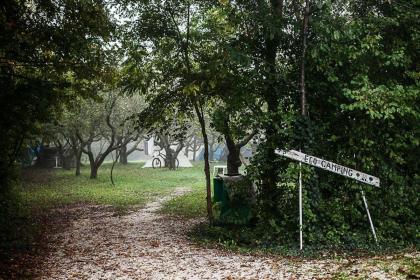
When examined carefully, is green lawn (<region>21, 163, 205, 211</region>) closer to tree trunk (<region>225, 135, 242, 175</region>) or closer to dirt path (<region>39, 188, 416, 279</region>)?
tree trunk (<region>225, 135, 242, 175</region>)

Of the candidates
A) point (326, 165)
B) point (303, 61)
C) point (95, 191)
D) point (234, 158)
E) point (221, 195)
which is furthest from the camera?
point (95, 191)

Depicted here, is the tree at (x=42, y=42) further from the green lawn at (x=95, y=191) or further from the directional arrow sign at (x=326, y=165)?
the green lawn at (x=95, y=191)

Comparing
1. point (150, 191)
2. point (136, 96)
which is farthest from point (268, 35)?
point (136, 96)

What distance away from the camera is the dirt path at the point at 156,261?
251 inches

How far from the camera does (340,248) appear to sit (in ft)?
25.4

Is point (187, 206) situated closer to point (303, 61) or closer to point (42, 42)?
point (42, 42)

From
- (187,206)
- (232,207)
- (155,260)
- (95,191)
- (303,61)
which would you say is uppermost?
(303,61)

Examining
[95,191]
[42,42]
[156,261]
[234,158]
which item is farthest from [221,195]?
[95,191]

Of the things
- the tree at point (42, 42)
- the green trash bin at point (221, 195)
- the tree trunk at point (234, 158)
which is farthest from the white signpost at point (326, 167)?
the tree at point (42, 42)

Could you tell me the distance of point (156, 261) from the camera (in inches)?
293

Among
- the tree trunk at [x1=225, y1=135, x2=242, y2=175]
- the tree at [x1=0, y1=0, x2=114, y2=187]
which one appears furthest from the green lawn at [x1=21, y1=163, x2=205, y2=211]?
the tree at [x1=0, y1=0, x2=114, y2=187]

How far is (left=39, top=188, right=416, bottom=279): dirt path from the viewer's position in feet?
20.9

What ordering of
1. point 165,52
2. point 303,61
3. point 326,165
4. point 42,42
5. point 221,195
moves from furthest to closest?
point 221,195 < point 165,52 < point 42,42 < point 303,61 < point 326,165

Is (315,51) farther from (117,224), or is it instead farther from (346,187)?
(117,224)
